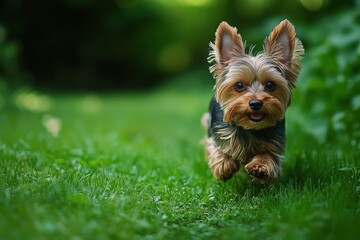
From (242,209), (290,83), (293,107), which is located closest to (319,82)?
(293,107)

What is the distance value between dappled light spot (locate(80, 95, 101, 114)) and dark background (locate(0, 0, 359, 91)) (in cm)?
392

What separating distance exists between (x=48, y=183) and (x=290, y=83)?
2.44 meters

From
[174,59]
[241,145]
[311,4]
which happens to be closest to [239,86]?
[241,145]

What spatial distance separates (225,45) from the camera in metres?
5.38

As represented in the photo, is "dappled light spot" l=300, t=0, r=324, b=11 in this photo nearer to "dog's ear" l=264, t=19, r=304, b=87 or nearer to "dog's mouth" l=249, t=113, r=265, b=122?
"dog's ear" l=264, t=19, r=304, b=87

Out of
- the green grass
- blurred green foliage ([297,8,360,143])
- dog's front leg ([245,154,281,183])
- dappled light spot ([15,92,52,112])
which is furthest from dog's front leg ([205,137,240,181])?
dappled light spot ([15,92,52,112])

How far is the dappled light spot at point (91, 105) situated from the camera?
513 inches

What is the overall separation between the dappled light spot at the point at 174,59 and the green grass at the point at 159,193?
13.6m

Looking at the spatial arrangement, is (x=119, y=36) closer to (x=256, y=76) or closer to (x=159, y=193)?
(x=256, y=76)

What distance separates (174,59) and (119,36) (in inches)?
92.5

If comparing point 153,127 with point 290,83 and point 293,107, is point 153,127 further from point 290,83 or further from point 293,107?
point 290,83

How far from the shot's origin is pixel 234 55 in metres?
5.34

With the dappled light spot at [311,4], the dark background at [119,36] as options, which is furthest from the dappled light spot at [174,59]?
the dappled light spot at [311,4]

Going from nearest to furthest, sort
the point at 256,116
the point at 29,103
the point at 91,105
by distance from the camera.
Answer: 1. the point at 256,116
2. the point at 29,103
3. the point at 91,105
